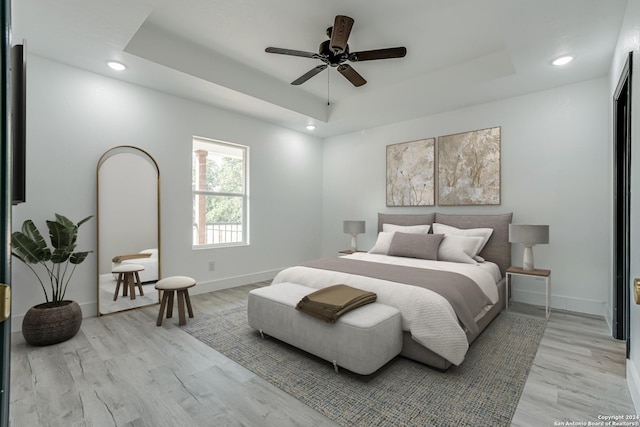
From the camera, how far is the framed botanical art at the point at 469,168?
406cm

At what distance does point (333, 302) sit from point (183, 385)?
3.73 feet

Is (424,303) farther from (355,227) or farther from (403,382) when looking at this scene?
(355,227)

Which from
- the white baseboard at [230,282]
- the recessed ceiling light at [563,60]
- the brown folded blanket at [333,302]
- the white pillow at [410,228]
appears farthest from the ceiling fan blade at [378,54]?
the white baseboard at [230,282]

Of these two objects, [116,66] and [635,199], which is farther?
[116,66]

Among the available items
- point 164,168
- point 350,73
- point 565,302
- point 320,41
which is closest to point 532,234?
point 565,302

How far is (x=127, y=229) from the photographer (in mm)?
3537

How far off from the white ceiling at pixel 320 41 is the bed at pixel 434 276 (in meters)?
1.73

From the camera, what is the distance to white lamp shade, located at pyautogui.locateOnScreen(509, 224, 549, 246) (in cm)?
328

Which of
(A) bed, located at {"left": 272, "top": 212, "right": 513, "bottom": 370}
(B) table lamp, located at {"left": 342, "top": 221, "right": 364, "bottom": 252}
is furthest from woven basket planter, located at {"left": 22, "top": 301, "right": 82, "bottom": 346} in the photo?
(B) table lamp, located at {"left": 342, "top": 221, "right": 364, "bottom": 252}

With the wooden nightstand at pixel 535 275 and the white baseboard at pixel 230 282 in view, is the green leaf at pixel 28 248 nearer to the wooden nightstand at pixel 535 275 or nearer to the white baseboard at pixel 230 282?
the white baseboard at pixel 230 282

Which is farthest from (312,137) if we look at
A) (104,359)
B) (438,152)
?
(104,359)

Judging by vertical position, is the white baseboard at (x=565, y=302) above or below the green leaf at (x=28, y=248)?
below

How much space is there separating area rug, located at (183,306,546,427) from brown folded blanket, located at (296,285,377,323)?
1.35 ft

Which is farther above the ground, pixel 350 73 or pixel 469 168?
pixel 350 73
